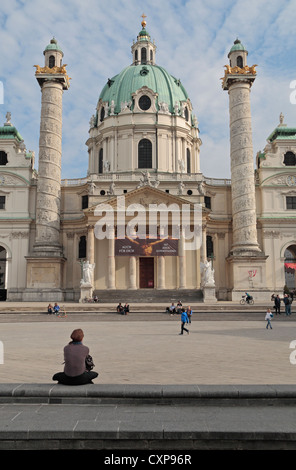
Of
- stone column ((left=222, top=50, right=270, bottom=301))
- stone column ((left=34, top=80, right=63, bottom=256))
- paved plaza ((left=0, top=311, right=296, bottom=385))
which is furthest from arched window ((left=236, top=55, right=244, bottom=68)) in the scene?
paved plaza ((left=0, top=311, right=296, bottom=385))

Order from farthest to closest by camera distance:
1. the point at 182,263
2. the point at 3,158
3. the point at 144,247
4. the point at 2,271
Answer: the point at 2,271, the point at 3,158, the point at 182,263, the point at 144,247

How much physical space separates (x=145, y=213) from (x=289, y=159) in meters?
19.0

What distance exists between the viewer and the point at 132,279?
4144 cm

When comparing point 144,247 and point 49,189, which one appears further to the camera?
point 49,189

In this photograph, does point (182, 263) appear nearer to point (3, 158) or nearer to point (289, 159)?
point (289, 159)

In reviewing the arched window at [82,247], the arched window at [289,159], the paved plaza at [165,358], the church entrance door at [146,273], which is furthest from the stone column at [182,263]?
the paved plaza at [165,358]

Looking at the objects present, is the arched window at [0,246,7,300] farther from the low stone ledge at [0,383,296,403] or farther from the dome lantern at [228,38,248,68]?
the low stone ledge at [0,383,296,403]

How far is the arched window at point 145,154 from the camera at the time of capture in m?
51.7

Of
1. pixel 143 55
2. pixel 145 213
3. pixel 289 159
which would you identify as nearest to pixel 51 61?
pixel 145 213

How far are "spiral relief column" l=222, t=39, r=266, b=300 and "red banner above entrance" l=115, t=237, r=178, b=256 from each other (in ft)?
21.8

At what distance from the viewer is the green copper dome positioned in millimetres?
54625

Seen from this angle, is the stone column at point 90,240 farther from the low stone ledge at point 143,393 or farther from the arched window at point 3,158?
the low stone ledge at point 143,393

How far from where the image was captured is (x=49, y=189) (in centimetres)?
4266
